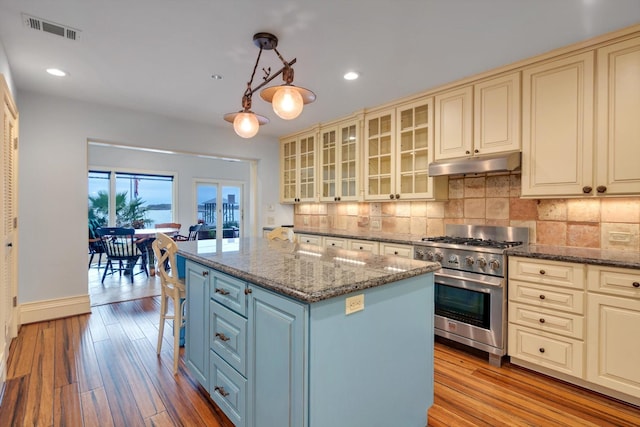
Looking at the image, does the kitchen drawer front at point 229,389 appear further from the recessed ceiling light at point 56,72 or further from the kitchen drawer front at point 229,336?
the recessed ceiling light at point 56,72

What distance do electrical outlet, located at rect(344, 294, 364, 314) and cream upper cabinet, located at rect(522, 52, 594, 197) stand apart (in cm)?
201

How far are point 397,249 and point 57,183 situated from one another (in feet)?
12.1

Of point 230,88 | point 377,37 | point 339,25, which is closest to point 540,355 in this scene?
point 377,37

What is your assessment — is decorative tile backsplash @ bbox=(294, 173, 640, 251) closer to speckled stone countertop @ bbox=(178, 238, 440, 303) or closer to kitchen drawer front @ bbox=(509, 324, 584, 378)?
kitchen drawer front @ bbox=(509, 324, 584, 378)

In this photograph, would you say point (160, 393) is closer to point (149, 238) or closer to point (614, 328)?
point (614, 328)

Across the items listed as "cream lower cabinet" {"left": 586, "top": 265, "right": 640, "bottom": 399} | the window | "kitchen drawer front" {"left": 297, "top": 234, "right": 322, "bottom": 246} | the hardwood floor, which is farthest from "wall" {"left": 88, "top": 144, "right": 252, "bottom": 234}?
"cream lower cabinet" {"left": 586, "top": 265, "right": 640, "bottom": 399}

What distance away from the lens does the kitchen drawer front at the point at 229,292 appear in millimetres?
1620

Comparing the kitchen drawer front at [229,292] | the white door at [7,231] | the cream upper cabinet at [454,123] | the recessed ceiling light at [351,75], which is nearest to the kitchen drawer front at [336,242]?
the cream upper cabinet at [454,123]

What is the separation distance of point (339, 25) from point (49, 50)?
2.23 m

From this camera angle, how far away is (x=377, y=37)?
7.52ft

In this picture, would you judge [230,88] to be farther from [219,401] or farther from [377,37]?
[219,401]

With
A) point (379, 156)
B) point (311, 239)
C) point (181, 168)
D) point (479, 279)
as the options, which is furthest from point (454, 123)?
point (181, 168)

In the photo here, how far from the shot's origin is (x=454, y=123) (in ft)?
10.2

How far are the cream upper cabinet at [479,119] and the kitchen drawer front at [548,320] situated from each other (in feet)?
4.19
